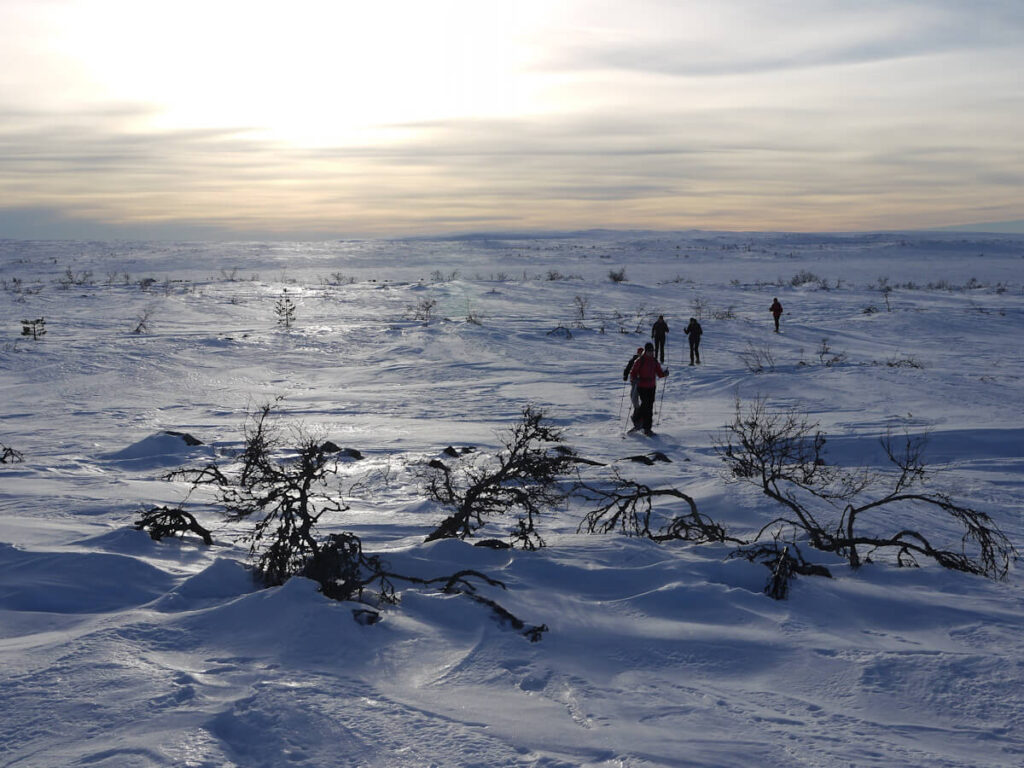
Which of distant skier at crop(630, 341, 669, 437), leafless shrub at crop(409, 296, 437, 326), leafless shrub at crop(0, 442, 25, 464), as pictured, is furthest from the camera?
leafless shrub at crop(409, 296, 437, 326)

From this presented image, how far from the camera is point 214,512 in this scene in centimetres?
587

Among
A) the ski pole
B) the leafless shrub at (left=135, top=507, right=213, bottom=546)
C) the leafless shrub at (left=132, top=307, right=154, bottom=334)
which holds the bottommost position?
the leafless shrub at (left=135, top=507, right=213, bottom=546)

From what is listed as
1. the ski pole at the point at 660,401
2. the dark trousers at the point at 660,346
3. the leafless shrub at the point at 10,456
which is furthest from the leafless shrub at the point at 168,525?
the dark trousers at the point at 660,346

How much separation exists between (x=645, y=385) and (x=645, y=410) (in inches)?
13.0

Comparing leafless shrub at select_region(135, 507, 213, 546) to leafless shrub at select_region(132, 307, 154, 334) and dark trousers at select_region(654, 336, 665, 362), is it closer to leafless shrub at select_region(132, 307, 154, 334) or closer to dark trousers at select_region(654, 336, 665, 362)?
dark trousers at select_region(654, 336, 665, 362)

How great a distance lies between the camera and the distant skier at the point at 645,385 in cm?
1020

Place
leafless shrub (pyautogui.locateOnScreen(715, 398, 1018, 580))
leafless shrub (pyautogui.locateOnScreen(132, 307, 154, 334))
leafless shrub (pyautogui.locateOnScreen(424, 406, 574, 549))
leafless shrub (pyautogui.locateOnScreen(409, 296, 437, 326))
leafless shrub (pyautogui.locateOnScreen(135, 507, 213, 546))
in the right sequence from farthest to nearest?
leafless shrub (pyautogui.locateOnScreen(409, 296, 437, 326))
leafless shrub (pyautogui.locateOnScreen(132, 307, 154, 334))
leafless shrub (pyautogui.locateOnScreen(424, 406, 574, 549))
leafless shrub (pyautogui.locateOnScreen(135, 507, 213, 546))
leafless shrub (pyautogui.locateOnScreen(715, 398, 1018, 580))

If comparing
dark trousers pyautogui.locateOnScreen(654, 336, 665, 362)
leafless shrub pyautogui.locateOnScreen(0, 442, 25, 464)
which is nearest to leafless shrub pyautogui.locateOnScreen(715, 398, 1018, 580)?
leafless shrub pyautogui.locateOnScreen(0, 442, 25, 464)

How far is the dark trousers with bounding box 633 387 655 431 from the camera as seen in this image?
33.4 feet

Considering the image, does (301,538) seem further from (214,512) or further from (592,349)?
(592,349)

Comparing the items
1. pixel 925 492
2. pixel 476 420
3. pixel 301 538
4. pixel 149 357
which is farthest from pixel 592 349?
pixel 301 538

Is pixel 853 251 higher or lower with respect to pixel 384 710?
higher

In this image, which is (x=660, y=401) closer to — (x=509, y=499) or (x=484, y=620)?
(x=509, y=499)

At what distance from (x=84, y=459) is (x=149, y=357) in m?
7.98
